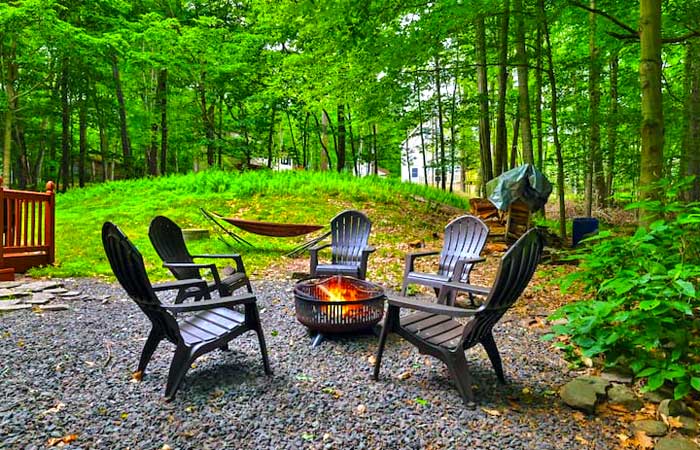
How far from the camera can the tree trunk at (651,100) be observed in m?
3.01

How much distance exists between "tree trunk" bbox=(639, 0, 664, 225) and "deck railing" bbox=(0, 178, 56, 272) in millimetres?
6186

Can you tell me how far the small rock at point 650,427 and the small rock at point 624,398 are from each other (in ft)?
0.38

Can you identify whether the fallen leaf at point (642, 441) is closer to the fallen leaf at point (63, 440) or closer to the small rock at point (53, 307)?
the fallen leaf at point (63, 440)

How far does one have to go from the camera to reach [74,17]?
1109cm

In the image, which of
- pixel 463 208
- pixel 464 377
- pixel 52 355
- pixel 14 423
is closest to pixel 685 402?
pixel 464 377

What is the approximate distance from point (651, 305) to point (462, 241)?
1852mm

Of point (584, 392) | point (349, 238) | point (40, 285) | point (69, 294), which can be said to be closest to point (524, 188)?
point (349, 238)

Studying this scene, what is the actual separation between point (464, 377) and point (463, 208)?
29.7 ft

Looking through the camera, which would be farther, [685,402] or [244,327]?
[244,327]

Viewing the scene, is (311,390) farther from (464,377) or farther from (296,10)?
(296,10)

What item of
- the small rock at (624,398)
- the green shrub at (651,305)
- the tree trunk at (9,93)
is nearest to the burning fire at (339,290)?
the green shrub at (651,305)

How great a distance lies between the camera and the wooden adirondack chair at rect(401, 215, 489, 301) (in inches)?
135

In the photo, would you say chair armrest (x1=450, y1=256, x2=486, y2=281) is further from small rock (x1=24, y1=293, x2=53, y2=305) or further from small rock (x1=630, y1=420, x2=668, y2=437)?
small rock (x1=24, y1=293, x2=53, y2=305)

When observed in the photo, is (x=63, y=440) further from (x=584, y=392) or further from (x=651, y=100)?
(x=651, y=100)
